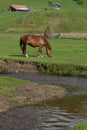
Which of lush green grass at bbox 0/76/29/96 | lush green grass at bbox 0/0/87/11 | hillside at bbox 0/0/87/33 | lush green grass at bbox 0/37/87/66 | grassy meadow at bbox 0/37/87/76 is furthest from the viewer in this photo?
lush green grass at bbox 0/0/87/11

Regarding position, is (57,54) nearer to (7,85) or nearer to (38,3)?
(7,85)

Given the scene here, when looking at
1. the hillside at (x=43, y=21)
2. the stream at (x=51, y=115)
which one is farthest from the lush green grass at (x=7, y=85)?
the hillside at (x=43, y=21)

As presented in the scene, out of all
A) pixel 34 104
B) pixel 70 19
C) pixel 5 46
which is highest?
pixel 34 104

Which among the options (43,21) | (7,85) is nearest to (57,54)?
(7,85)

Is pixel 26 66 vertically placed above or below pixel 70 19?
above

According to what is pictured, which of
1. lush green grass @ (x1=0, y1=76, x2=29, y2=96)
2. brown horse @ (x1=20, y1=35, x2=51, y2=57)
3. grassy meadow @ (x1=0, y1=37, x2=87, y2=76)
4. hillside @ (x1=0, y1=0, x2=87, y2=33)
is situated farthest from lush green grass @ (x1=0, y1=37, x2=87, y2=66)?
hillside @ (x1=0, y1=0, x2=87, y2=33)

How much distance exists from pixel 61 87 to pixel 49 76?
461cm

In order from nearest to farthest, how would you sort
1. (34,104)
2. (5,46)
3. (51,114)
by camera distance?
(51,114), (34,104), (5,46)

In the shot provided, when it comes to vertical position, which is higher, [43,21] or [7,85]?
[7,85]

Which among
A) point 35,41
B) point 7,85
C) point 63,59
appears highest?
point 7,85

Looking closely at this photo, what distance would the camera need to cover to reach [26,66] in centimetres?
3300

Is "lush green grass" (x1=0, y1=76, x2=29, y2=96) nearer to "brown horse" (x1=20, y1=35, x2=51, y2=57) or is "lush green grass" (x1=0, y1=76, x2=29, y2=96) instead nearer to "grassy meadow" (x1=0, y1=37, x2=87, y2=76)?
"grassy meadow" (x1=0, y1=37, x2=87, y2=76)

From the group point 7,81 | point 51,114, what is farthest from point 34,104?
point 7,81

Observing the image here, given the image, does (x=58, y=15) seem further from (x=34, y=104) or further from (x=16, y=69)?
(x=34, y=104)
